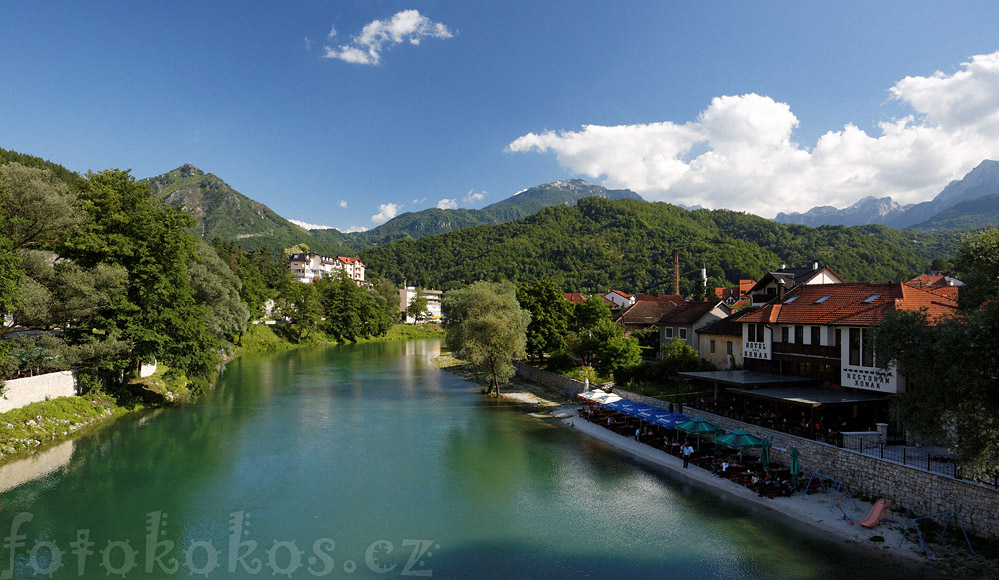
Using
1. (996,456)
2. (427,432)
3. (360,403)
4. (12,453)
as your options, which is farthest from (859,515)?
(12,453)

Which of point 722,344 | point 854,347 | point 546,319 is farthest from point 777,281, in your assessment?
point 546,319

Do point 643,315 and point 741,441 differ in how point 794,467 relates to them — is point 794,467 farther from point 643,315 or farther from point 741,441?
point 643,315

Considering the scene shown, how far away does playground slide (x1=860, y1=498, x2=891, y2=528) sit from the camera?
592 inches

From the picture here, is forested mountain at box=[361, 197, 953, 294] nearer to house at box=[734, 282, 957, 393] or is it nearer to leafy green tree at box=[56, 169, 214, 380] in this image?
house at box=[734, 282, 957, 393]

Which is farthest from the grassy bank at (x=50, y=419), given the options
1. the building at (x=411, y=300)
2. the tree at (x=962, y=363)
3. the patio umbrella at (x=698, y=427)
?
the building at (x=411, y=300)

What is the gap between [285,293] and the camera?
3413 inches

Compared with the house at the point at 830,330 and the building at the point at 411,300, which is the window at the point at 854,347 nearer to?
the house at the point at 830,330

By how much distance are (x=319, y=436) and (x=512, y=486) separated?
41.4ft

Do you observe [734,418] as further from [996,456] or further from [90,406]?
[90,406]

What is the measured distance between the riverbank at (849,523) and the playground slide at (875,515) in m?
0.14

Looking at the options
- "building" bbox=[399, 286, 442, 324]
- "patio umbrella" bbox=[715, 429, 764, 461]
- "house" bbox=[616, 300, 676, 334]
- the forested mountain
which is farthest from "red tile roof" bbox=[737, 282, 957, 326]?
"building" bbox=[399, 286, 442, 324]

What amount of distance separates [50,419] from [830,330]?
38.1 m

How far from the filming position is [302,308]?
3206 inches

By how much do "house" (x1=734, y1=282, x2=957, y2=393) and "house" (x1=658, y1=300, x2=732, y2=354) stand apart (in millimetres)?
8740
